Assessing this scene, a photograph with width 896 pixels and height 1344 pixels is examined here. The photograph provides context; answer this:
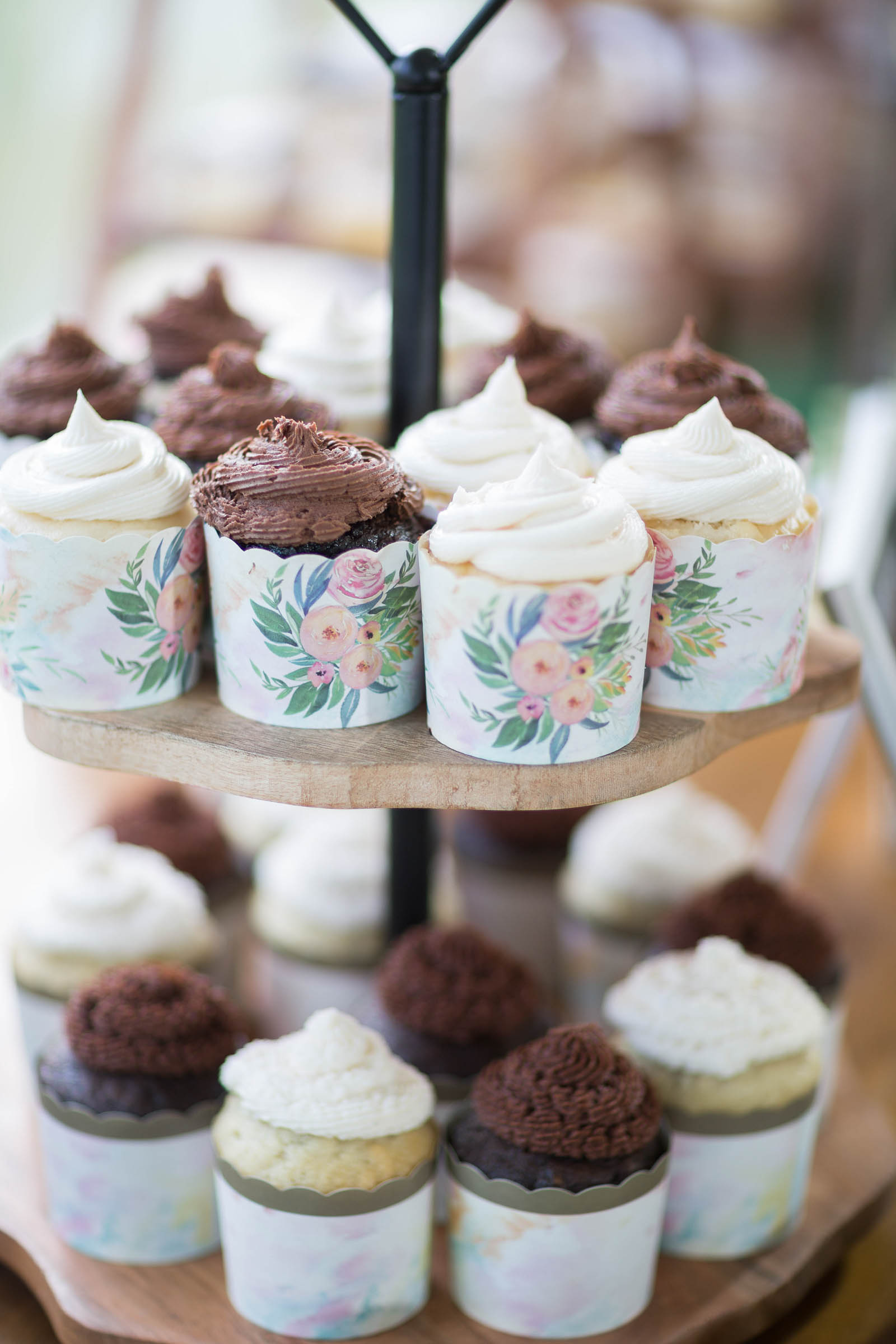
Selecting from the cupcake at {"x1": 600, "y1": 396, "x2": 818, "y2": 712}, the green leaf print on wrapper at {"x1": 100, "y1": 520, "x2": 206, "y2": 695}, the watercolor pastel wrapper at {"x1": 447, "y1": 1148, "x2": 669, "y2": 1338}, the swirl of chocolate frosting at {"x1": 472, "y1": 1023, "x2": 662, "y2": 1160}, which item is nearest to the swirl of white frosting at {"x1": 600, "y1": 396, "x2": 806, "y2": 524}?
the cupcake at {"x1": 600, "y1": 396, "x2": 818, "y2": 712}

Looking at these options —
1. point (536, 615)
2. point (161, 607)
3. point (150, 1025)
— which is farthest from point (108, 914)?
point (536, 615)

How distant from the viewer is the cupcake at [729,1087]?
1330 mm

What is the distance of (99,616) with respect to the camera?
110 centimetres

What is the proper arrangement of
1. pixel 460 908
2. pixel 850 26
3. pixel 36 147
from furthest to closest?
pixel 850 26
pixel 36 147
pixel 460 908

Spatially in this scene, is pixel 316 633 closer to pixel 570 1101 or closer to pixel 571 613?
pixel 571 613

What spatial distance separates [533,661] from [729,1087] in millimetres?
572

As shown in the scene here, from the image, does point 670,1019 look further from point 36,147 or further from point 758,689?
point 36,147

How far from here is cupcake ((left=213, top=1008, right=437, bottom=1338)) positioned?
120 centimetres

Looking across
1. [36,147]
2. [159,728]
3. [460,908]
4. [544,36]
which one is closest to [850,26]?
[544,36]

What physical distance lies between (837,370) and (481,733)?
3.20 meters

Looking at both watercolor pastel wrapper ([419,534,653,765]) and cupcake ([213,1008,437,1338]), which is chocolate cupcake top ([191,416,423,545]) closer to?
watercolor pastel wrapper ([419,534,653,765])

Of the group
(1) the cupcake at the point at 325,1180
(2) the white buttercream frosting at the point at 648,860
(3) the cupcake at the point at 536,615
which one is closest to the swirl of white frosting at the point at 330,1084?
(1) the cupcake at the point at 325,1180

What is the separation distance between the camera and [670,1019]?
136 cm

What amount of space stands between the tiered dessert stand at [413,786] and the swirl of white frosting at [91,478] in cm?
18
